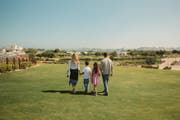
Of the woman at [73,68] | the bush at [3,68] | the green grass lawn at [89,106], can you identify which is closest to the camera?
the green grass lawn at [89,106]

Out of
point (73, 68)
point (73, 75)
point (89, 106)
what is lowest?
point (89, 106)

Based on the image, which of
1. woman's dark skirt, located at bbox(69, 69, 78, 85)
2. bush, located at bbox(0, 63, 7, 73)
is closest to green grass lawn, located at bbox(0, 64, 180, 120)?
woman's dark skirt, located at bbox(69, 69, 78, 85)

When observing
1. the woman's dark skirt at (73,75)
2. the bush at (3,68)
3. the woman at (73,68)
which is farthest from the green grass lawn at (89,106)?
the bush at (3,68)

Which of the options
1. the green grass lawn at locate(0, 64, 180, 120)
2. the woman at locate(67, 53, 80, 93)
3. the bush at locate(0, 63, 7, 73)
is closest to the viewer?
the green grass lawn at locate(0, 64, 180, 120)

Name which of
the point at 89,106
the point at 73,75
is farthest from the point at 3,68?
the point at 89,106

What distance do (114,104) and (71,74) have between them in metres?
3.19

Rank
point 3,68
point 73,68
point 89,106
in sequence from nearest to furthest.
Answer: point 89,106
point 73,68
point 3,68

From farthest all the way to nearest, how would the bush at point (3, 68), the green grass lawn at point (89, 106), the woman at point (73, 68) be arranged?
1. the bush at point (3, 68)
2. the woman at point (73, 68)
3. the green grass lawn at point (89, 106)

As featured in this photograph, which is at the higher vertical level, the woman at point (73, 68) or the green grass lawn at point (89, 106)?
the woman at point (73, 68)

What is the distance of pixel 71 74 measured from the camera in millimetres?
→ 11508

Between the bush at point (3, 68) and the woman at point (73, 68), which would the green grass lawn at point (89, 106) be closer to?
the woman at point (73, 68)

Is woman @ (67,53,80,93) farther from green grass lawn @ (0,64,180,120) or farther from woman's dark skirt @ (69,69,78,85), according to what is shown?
green grass lawn @ (0,64,180,120)

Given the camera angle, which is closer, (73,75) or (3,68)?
(73,75)

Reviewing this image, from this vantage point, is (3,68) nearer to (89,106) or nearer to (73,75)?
(73,75)
